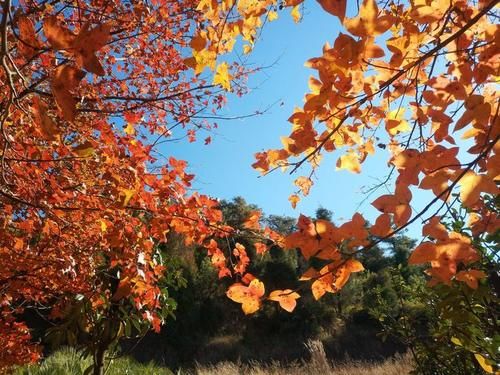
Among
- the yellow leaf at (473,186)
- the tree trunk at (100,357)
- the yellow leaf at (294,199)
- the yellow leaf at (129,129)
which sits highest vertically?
the yellow leaf at (129,129)

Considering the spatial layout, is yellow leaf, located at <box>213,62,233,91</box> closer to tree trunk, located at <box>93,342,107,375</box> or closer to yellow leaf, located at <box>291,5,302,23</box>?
yellow leaf, located at <box>291,5,302,23</box>

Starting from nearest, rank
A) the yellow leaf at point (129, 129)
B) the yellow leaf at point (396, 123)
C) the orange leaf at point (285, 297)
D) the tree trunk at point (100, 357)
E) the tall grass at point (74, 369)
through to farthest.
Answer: the orange leaf at point (285, 297) → the yellow leaf at point (396, 123) → the yellow leaf at point (129, 129) → the tree trunk at point (100, 357) → the tall grass at point (74, 369)

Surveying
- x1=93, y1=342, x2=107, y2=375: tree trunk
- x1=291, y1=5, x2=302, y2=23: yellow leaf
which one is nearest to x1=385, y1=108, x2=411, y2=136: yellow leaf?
x1=291, y1=5, x2=302, y2=23: yellow leaf

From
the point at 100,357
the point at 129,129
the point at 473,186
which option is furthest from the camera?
the point at 100,357

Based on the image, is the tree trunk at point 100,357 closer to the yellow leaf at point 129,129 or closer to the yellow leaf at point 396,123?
the yellow leaf at point 129,129

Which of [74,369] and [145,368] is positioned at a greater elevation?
[74,369]

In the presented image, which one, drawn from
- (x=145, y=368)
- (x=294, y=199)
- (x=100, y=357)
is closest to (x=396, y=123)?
(x=294, y=199)

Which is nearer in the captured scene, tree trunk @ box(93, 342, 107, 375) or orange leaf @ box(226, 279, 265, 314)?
orange leaf @ box(226, 279, 265, 314)

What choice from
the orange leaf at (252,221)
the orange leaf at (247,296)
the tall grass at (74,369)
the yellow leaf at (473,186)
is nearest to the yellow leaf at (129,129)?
the orange leaf at (252,221)

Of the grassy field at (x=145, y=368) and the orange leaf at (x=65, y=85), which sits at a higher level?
the orange leaf at (x=65, y=85)

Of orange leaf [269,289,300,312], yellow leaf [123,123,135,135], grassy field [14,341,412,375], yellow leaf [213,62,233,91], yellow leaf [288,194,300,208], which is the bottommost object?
grassy field [14,341,412,375]

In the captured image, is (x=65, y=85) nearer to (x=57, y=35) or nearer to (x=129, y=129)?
(x=57, y=35)

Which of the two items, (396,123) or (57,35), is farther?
(396,123)

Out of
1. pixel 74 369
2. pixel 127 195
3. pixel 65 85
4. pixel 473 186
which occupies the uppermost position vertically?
pixel 127 195
